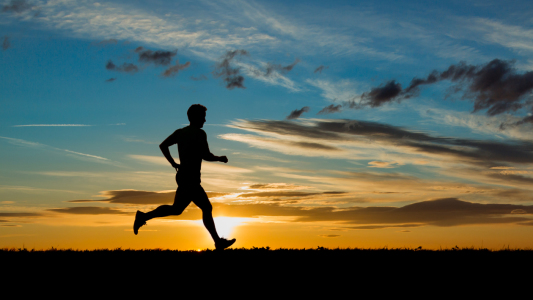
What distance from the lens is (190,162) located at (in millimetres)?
9656

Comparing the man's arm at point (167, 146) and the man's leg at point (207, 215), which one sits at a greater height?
the man's arm at point (167, 146)

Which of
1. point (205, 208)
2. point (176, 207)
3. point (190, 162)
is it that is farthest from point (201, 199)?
point (190, 162)

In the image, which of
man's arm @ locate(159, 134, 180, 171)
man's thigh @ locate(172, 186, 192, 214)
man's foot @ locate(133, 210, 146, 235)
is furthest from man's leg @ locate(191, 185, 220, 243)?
man's foot @ locate(133, 210, 146, 235)

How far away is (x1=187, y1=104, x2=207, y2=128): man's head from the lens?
9.91 m

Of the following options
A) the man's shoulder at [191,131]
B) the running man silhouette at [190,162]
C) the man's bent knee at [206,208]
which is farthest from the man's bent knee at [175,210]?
the man's shoulder at [191,131]

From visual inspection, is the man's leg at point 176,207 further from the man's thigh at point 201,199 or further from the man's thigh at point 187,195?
the man's thigh at point 201,199

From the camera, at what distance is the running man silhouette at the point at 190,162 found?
31.7ft

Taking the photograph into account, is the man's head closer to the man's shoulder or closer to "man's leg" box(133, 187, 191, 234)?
the man's shoulder
